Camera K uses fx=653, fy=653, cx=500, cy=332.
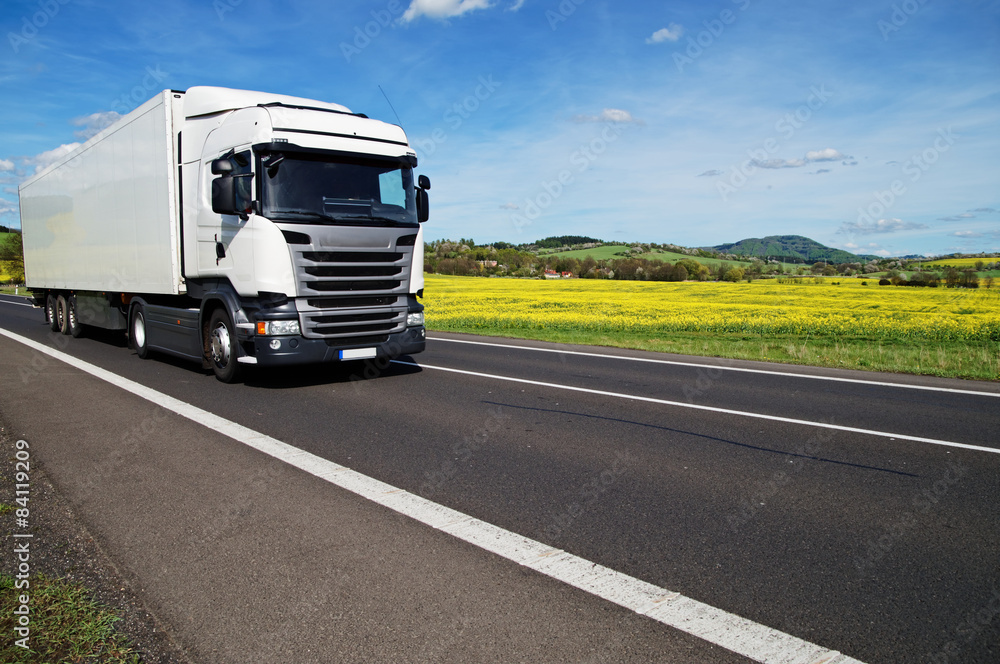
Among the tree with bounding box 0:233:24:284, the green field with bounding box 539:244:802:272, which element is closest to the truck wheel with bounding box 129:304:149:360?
the tree with bounding box 0:233:24:284

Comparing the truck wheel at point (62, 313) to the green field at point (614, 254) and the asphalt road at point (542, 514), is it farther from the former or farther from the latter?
the green field at point (614, 254)

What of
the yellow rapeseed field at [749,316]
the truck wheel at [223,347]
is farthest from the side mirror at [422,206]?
the yellow rapeseed field at [749,316]

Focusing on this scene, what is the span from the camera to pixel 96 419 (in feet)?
22.8

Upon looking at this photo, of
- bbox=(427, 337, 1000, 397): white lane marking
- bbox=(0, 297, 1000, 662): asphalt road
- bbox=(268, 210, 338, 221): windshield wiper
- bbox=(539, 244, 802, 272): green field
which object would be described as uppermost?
bbox=(539, 244, 802, 272): green field

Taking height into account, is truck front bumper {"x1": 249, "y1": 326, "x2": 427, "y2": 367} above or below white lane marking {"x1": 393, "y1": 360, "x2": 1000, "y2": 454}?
above

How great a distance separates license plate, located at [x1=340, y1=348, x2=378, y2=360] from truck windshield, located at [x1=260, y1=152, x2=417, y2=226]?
66.7 inches

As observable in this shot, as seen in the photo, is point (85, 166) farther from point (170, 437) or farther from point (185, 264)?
point (170, 437)

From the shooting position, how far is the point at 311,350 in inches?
332

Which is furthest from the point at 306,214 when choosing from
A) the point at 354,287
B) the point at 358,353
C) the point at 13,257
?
the point at 13,257

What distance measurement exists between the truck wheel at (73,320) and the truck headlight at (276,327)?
9.83m

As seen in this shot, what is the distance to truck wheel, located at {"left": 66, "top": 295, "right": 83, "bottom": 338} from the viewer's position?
15.4 meters

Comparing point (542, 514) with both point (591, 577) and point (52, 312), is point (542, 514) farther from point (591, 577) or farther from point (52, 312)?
point (52, 312)

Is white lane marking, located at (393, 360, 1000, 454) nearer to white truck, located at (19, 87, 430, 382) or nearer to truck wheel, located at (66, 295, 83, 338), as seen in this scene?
white truck, located at (19, 87, 430, 382)

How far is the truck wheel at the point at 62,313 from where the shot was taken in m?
16.0
